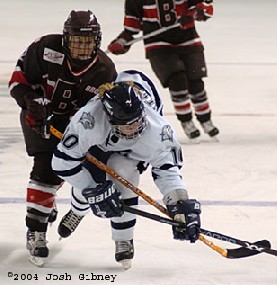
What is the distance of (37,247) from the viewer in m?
3.03

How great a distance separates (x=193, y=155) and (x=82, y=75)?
1.48m

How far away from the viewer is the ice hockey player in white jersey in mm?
Answer: 2691

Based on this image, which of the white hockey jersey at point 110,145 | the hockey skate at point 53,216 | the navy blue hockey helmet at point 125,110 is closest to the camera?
the navy blue hockey helmet at point 125,110

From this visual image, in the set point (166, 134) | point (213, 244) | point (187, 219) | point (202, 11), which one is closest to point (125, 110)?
point (166, 134)

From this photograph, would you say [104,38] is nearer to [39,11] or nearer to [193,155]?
[39,11]

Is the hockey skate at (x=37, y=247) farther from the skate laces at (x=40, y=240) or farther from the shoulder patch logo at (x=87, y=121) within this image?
the shoulder patch logo at (x=87, y=121)

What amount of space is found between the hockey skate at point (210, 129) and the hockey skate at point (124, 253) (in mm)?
1776

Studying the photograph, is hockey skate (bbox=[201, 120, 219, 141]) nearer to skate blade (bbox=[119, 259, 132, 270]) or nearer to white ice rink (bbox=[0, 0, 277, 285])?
white ice rink (bbox=[0, 0, 277, 285])

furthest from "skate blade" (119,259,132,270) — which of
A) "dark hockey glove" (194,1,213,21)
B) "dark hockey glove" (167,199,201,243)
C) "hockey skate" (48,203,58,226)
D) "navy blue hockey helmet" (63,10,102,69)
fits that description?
"dark hockey glove" (194,1,213,21)

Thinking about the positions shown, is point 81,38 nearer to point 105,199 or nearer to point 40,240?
point 105,199

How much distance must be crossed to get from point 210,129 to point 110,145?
1917 mm

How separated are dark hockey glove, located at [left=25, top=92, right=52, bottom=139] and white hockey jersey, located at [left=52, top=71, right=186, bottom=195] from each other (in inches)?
7.0

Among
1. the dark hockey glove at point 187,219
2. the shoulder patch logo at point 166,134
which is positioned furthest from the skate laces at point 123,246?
the shoulder patch logo at point 166,134

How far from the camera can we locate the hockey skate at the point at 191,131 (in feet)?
15.4
